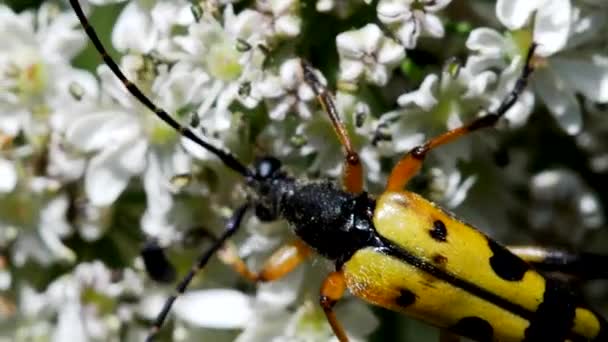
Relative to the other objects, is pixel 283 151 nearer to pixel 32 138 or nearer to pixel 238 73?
pixel 238 73

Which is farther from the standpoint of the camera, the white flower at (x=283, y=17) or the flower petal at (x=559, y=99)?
the flower petal at (x=559, y=99)

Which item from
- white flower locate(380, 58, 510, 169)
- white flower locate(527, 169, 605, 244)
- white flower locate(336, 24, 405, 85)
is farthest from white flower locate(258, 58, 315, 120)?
white flower locate(527, 169, 605, 244)

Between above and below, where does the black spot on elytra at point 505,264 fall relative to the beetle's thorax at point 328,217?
below

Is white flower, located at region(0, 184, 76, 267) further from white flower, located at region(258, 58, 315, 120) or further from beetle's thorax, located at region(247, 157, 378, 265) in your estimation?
white flower, located at region(258, 58, 315, 120)

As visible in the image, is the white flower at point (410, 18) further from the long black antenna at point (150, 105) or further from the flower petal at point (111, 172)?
the flower petal at point (111, 172)

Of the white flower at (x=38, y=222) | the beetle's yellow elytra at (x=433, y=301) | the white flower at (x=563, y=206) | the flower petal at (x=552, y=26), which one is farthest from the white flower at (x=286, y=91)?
the white flower at (x=563, y=206)

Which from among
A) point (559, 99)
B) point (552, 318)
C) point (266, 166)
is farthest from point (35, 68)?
point (552, 318)
